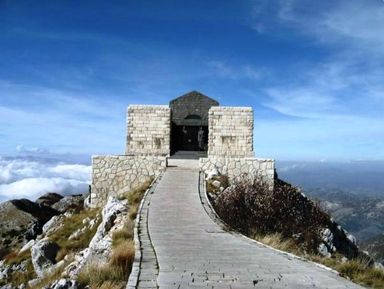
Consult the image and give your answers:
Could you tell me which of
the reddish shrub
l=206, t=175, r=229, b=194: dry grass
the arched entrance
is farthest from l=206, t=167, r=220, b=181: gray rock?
the arched entrance

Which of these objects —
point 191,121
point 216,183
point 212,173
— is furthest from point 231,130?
point 191,121

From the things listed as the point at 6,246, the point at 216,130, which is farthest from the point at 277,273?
the point at 6,246

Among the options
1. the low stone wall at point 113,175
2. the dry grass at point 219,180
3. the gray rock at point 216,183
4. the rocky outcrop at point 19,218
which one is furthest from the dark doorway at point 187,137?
the gray rock at point 216,183

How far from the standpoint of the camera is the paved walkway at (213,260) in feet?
26.1

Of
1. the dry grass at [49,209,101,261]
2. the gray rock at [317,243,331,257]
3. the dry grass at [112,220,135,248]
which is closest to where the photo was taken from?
the dry grass at [112,220,135,248]

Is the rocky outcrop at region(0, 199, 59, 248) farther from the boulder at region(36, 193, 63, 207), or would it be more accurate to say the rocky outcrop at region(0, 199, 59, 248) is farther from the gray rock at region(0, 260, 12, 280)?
the gray rock at region(0, 260, 12, 280)

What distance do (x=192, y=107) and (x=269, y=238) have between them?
22.5 meters

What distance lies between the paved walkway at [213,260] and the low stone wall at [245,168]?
738 centimetres

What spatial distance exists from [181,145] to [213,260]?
24.7 metres

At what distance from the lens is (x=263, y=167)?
22672mm

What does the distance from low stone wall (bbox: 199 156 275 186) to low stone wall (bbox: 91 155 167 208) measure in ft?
9.85

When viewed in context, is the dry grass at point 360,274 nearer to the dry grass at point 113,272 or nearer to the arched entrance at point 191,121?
the dry grass at point 113,272

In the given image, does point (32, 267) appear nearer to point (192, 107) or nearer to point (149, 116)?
point (149, 116)

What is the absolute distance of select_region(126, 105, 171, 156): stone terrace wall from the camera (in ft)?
91.4
